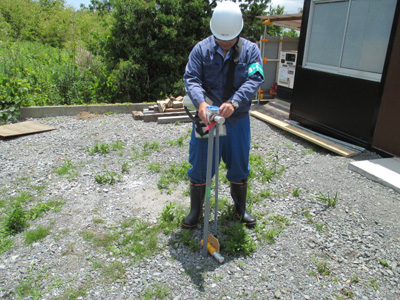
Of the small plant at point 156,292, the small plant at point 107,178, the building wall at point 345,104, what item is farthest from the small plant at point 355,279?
the small plant at point 107,178

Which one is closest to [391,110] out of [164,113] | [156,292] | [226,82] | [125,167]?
[226,82]

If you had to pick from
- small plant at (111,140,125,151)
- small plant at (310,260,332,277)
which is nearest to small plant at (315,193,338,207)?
small plant at (310,260,332,277)

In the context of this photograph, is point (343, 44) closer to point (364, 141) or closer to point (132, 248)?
point (364, 141)

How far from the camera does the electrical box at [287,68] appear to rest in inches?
307

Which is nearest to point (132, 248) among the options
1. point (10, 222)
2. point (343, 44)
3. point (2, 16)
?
point (10, 222)

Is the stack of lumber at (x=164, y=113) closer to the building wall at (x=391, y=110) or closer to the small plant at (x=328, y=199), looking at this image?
the building wall at (x=391, y=110)

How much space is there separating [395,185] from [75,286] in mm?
3873

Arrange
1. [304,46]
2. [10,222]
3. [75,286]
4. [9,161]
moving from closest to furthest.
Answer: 1. [75,286]
2. [10,222]
3. [9,161]
4. [304,46]

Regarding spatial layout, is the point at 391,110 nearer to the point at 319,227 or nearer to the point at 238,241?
the point at 319,227

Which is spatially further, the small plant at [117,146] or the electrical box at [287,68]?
the electrical box at [287,68]

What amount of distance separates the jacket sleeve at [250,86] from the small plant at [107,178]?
234 centimetres

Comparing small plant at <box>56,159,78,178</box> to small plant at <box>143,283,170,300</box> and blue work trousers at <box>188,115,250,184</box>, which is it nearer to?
blue work trousers at <box>188,115,250,184</box>

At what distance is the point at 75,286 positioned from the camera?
2.61 metres

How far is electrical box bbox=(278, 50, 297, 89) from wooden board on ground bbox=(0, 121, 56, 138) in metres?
5.64
